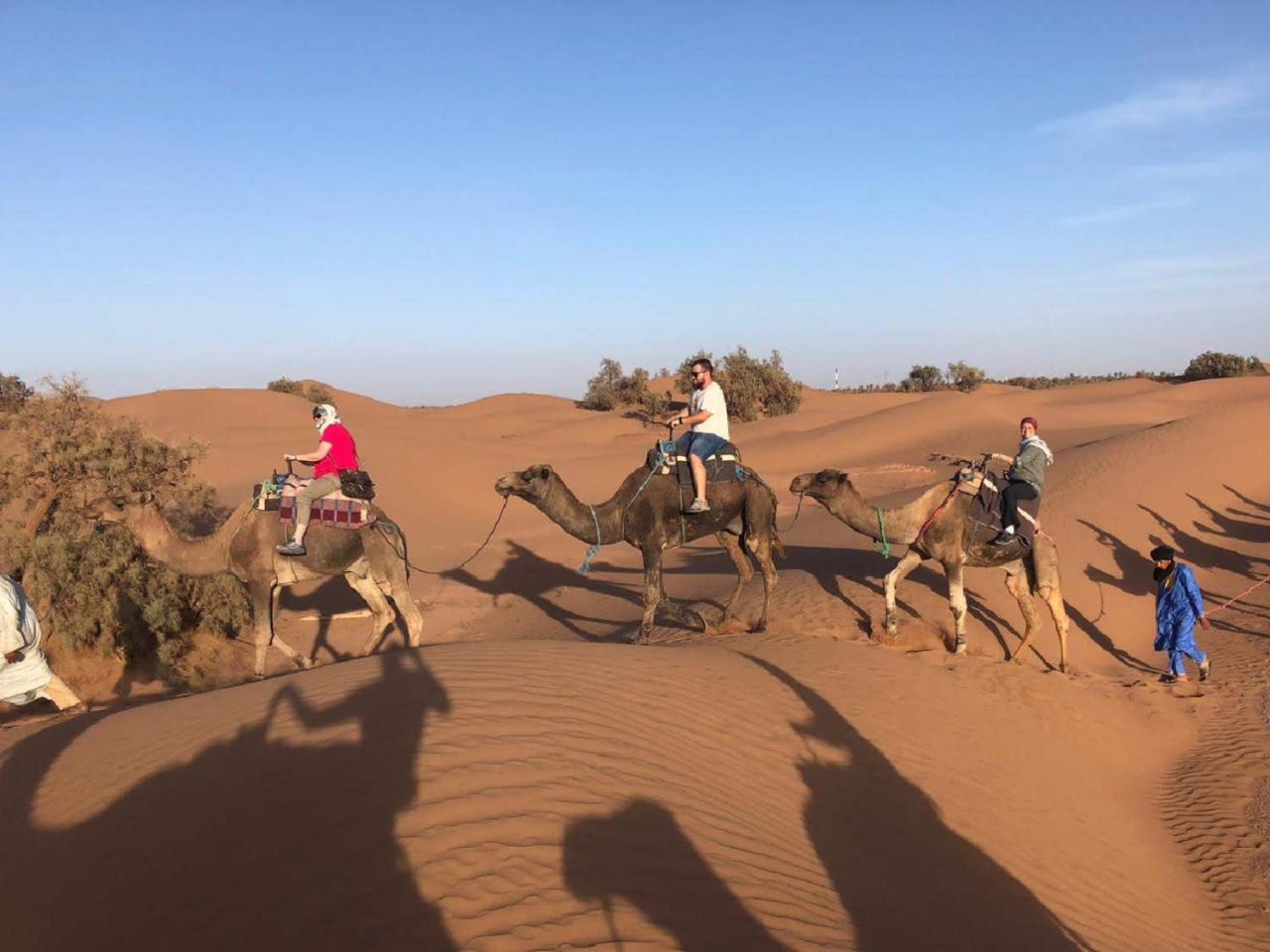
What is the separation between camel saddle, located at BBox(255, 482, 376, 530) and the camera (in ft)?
32.4

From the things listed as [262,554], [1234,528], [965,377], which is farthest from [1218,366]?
[262,554]

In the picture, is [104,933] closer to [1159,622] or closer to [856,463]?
[1159,622]

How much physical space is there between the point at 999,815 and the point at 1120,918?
1.12 metres

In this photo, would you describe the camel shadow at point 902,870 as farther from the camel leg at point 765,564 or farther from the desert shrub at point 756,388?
the desert shrub at point 756,388

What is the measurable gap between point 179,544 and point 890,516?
29.4 feet

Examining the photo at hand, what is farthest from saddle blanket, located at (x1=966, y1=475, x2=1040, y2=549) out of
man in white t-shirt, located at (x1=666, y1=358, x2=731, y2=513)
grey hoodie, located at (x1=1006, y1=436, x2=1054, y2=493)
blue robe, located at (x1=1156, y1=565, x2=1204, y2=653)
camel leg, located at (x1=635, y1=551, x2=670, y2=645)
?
camel leg, located at (x1=635, y1=551, x2=670, y2=645)

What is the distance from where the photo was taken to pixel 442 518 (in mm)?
22641

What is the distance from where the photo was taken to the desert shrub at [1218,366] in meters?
47.3

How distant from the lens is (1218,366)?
49.1m

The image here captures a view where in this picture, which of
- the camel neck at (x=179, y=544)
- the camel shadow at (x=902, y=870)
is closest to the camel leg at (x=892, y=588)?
the camel shadow at (x=902, y=870)

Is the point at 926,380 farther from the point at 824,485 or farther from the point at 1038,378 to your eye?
the point at 824,485

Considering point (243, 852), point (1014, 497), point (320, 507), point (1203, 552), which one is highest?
point (320, 507)

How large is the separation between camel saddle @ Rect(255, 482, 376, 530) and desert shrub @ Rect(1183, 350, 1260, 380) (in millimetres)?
52559

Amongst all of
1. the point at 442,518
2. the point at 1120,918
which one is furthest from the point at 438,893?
the point at 442,518
